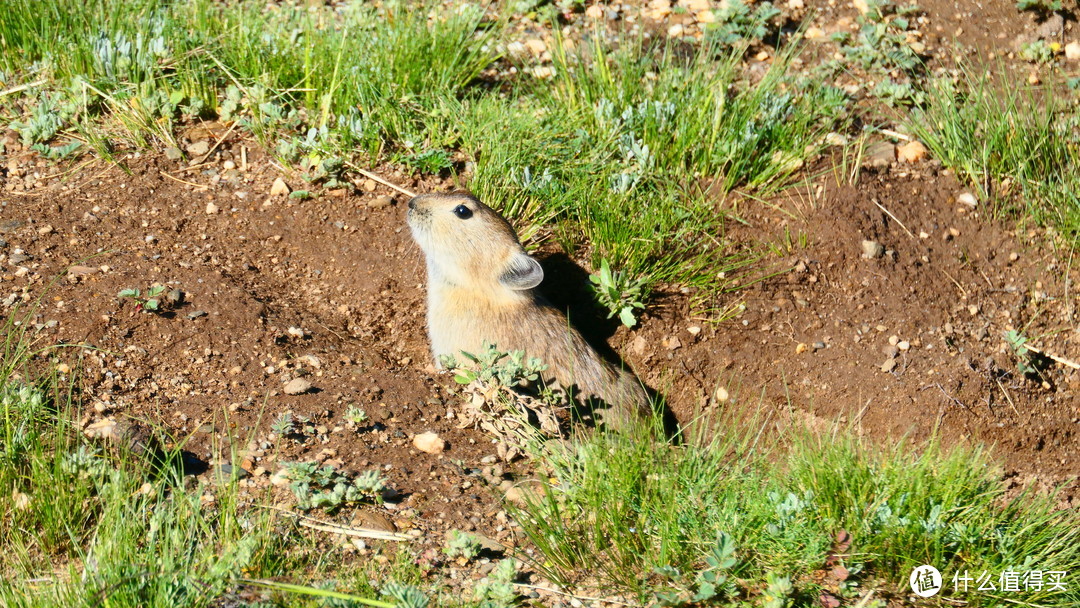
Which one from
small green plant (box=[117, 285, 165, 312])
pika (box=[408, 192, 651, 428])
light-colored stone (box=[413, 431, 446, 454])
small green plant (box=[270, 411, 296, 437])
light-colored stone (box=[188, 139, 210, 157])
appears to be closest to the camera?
small green plant (box=[270, 411, 296, 437])

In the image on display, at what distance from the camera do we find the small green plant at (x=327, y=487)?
3.55 metres

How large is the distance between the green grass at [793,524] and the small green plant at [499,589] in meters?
0.15

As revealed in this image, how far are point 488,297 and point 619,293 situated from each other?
0.68 m

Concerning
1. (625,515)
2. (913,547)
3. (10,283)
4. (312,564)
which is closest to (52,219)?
(10,283)

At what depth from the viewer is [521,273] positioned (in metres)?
4.84

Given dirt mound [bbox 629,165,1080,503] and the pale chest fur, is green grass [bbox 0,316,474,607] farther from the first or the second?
dirt mound [bbox 629,165,1080,503]

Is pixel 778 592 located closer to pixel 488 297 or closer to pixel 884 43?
pixel 488 297

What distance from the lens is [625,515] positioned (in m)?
3.43

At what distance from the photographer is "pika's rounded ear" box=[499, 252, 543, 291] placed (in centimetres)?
479

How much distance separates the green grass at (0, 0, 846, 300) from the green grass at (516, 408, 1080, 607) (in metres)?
1.79

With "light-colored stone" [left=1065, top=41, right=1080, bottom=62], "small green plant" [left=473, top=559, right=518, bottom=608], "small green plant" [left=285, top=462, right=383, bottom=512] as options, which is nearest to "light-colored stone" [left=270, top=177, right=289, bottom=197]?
"small green plant" [left=285, top=462, right=383, bottom=512]

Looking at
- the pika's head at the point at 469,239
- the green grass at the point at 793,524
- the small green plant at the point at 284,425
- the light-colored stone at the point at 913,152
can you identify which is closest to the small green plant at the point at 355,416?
the small green plant at the point at 284,425

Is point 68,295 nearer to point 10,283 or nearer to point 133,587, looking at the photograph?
point 10,283

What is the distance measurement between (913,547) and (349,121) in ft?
11.9
